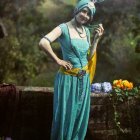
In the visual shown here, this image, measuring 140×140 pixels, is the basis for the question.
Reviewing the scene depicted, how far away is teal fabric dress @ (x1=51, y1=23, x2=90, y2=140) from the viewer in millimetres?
4684

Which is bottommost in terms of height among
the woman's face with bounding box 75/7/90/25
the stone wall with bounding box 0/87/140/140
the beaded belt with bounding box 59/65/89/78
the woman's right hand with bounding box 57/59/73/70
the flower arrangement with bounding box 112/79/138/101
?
the stone wall with bounding box 0/87/140/140

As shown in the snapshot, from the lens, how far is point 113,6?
1413cm

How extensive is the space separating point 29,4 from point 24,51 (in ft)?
13.5

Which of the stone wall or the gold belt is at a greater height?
the gold belt

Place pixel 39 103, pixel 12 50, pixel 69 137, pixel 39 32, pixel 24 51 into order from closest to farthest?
pixel 69 137 → pixel 39 103 → pixel 12 50 → pixel 24 51 → pixel 39 32

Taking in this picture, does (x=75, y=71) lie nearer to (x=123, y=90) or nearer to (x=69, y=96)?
(x=69, y=96)

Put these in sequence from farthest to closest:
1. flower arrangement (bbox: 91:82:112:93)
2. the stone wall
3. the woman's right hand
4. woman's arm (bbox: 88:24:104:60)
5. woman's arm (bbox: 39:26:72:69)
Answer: flower arrangement (bbox: 91:82:112:93) < the stone wall < woman's arm (bbox: 88:24:104:60) < the woman's right hand < woman's arm (bbox: 39:26:72:69)

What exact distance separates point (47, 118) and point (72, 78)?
1163 mm

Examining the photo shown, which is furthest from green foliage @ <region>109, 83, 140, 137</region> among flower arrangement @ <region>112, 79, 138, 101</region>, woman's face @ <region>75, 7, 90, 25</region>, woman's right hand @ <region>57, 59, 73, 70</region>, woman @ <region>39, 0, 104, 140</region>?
woman's face @ <region>75, 7, 90, 25</region>

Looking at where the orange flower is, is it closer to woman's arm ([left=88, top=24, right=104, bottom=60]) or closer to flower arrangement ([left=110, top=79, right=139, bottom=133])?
flower arrangement ([left=110, top=79, right=139, bottom=133])

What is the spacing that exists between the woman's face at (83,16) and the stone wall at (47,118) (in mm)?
1203

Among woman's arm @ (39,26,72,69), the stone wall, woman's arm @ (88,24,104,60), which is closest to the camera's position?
woman's arm @ (39,26,72,69)

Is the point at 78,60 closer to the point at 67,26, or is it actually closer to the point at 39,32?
the point at 67,26

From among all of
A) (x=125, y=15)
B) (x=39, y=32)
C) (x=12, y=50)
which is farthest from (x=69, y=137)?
(x=39, y=32)
